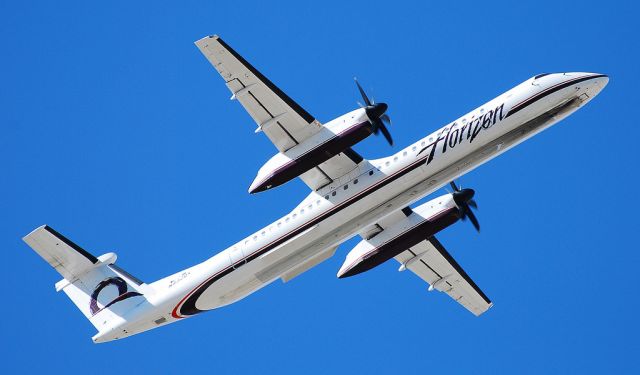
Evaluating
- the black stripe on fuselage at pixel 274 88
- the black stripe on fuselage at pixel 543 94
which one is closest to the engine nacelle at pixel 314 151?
the black stripe on fuselage at pixel 274 88

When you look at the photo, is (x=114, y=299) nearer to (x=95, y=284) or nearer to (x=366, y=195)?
(x=95, y=284)

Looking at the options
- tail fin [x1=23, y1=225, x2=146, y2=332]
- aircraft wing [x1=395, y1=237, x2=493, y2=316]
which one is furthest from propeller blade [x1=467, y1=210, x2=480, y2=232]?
tail fin [x1=23, y1=225, x2=146, y2=332]

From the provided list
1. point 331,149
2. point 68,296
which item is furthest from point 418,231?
point 68,296

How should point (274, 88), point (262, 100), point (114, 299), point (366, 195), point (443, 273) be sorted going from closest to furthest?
point (274, 88) < point (262, 100) < point (366, 195) < point (114, 299) < point (443, 273)

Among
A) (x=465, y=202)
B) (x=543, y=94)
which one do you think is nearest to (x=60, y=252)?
(x=465, y=202)

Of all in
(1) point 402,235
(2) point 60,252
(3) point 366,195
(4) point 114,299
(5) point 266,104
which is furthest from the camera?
(1) point 402,235

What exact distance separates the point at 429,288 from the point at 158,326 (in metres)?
10.5

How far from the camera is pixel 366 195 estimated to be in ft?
98.9

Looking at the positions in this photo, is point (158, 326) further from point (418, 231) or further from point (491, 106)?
point (491, 106)

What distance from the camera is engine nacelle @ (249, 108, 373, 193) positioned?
95.8ft

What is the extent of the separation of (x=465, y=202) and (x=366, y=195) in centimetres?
440

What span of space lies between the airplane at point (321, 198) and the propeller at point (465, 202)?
0.03 m

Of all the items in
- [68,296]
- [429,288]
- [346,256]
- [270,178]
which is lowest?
[429,288]

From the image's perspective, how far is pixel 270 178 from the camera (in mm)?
29453
